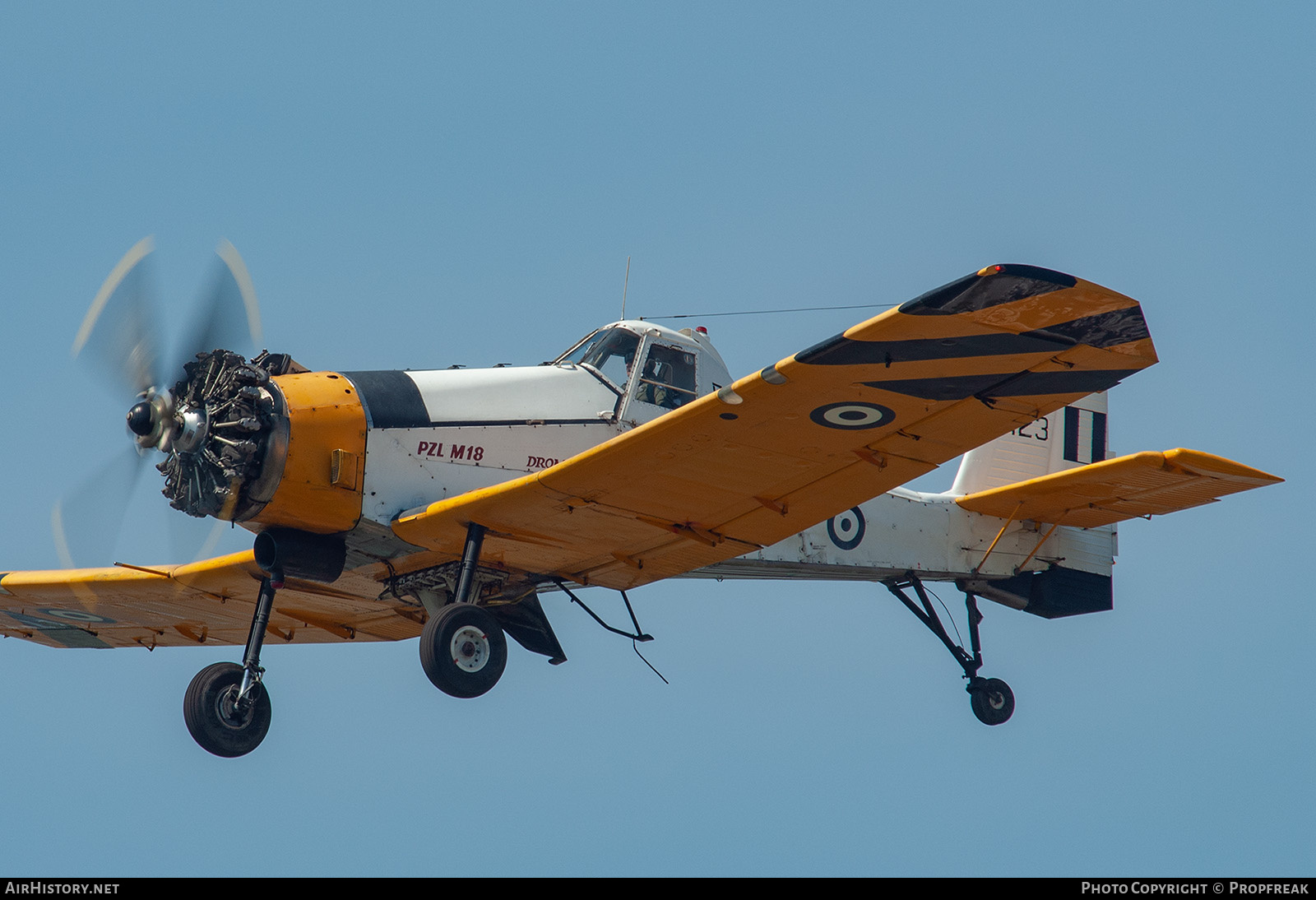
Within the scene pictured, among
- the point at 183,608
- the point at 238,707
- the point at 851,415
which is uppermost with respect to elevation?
the point at 851,415

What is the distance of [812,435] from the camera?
11.0 m

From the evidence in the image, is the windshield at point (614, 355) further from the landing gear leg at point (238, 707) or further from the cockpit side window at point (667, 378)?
the landing gear leg at point (238, 707)

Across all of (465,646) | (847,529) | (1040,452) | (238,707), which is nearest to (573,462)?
(465,646)

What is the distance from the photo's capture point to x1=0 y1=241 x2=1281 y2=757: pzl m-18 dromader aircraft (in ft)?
32.3

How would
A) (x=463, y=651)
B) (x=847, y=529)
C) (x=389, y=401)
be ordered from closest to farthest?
(x=463, y=651), (x=389, y=401), (x=847, y=529)

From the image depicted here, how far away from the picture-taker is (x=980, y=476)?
17.3 meters

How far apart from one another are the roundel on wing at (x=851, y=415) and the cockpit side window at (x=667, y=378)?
2.76 meters

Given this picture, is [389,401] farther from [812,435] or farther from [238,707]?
[812,435]

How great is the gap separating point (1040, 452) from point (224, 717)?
30.7 feet

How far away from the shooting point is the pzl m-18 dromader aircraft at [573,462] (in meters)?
9.85

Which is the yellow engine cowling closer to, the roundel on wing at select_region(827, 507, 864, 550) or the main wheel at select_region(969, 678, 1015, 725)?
the roundel on wing at select_region(827, 507, 864, 550)

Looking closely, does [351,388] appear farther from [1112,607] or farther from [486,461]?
[1112,607]

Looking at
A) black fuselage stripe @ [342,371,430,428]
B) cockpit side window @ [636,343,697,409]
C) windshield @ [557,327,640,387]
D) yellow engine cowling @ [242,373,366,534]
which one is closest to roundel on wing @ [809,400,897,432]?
cockpit side window @ [636,343,697,409]

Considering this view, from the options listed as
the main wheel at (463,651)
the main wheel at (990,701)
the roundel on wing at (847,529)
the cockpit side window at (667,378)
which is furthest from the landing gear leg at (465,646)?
the main wheel at (990,701)
